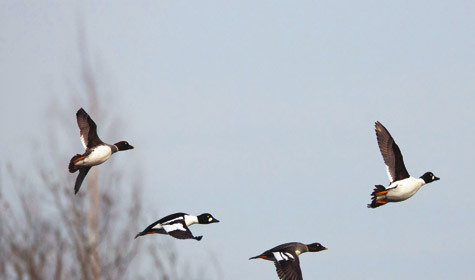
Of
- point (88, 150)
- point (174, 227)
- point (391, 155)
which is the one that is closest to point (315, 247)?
point (391, 155)

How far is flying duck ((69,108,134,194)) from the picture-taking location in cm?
2384

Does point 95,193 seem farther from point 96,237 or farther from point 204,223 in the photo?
point 204,223

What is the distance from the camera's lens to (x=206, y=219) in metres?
25.3

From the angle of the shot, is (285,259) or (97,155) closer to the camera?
(285,259)

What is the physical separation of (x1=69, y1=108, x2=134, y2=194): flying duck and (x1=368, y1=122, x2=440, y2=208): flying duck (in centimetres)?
514

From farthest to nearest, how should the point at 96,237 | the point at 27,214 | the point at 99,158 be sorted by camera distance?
the point at 96,237
the point at 27,214
the point at 99,158

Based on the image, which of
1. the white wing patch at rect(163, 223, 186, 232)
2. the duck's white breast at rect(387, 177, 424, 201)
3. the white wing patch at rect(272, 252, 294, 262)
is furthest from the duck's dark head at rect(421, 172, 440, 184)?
the white wing patch at rect(163, 223, 186, 232)

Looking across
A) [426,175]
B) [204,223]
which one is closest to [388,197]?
[426,175]

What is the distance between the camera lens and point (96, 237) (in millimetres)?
27641

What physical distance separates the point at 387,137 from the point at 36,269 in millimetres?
7319

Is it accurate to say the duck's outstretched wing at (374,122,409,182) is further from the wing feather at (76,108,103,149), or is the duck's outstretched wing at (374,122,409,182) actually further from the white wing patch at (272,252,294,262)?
the wing feather at (76,108,103,149)

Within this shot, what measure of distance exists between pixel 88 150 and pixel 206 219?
289 cm

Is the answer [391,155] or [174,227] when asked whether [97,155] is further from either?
[391,155]

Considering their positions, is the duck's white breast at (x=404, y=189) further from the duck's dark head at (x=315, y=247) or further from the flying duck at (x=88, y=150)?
the flying duck at (x=88, y=150)
